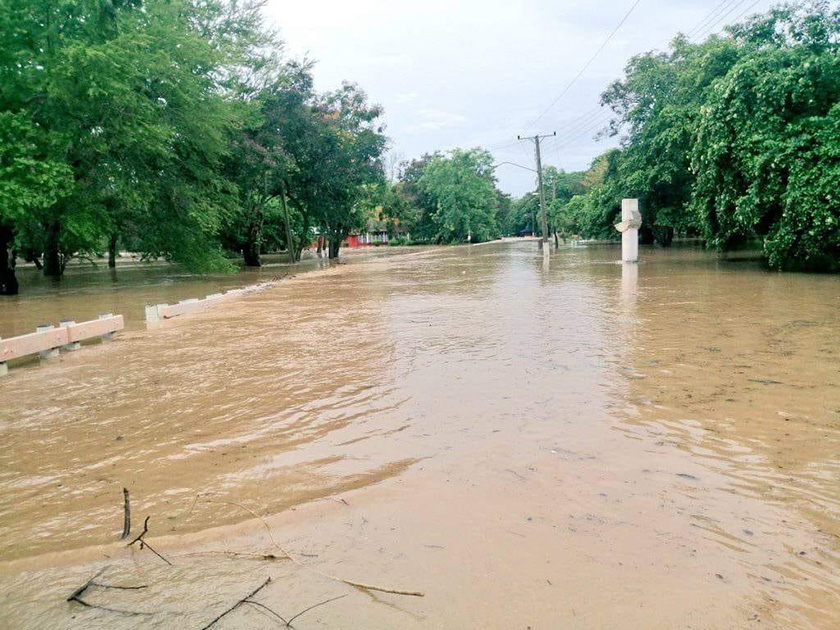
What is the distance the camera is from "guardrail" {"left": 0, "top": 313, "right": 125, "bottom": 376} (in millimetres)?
7625

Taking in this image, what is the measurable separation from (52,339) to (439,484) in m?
7.35

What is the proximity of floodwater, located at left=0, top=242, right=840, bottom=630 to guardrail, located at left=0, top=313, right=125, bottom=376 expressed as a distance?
1.07ft

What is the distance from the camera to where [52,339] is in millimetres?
8453

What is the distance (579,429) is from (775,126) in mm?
17112

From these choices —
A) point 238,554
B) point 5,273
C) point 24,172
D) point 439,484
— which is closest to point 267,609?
point 238,554

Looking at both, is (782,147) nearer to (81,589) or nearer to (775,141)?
(775,141)

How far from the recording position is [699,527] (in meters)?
3.12

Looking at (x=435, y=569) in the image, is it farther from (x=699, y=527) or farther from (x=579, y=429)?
(x=579, y=429)

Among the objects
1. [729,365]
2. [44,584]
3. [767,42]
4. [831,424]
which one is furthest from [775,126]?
[44,584]

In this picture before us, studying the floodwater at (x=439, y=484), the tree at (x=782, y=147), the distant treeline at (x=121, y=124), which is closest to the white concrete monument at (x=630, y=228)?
the tree at (x=782, y=147)

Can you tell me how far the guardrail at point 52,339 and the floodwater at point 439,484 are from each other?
0.33 m

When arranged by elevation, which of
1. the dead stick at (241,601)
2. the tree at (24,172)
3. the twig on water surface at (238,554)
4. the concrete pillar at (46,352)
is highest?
the tree at (24,172)

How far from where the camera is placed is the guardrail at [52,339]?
7.62m

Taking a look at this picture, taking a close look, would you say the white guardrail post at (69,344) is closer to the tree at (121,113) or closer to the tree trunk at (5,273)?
the tree at (121,113)
